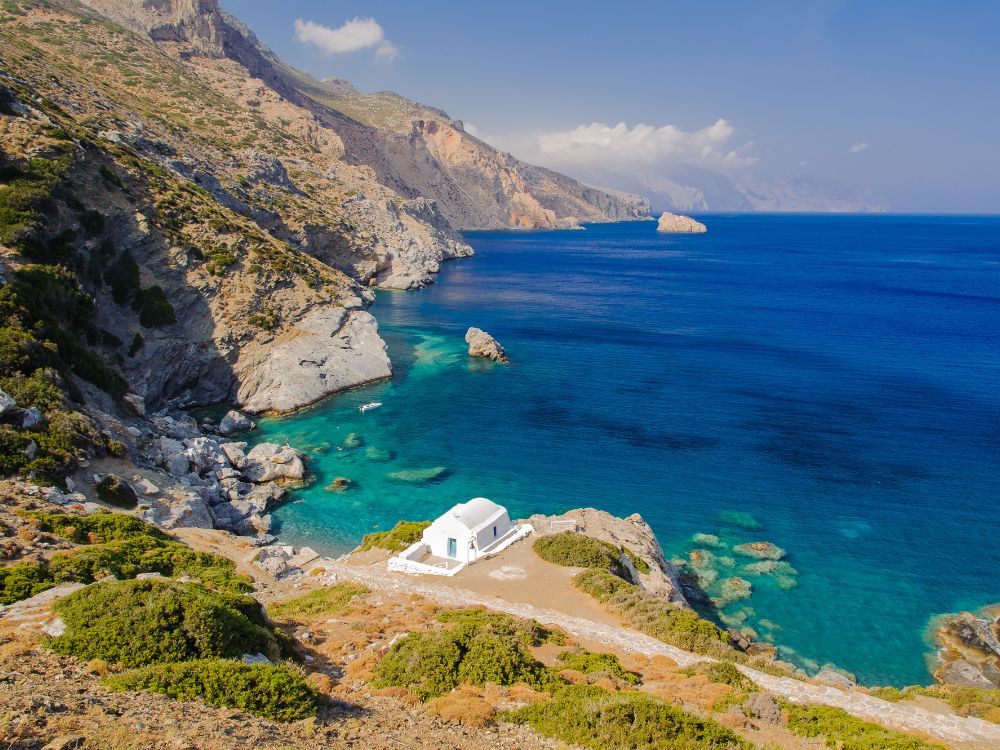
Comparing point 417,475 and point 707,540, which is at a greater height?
point 417,475

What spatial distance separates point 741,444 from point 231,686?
4208 centimetres

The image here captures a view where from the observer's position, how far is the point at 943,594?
99.9 ft

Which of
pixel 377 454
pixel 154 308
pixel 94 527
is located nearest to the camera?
pixel 94 527

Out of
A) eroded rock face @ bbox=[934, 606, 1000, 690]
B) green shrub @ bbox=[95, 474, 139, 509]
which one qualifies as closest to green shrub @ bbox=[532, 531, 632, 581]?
eroded rock face @ bbox=[934, 606, 1000, 690]

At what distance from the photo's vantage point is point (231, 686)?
11891 mm

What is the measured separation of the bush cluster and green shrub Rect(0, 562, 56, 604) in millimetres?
9324

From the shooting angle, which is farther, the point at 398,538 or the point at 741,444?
the point at 741,444

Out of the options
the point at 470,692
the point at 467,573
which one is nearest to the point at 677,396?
the point at 467,573

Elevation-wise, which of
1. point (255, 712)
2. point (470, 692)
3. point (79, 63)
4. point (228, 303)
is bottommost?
point (470, 692)

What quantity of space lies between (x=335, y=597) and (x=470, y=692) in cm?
958

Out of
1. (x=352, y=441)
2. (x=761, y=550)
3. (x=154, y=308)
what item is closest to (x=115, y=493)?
(x=352, y=441)

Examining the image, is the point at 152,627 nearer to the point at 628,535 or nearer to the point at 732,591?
the point at 628,535

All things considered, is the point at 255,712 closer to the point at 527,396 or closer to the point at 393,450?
the point at 393,450

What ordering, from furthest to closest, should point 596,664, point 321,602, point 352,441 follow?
point 352,441 < point 321,602 < point 596,664
